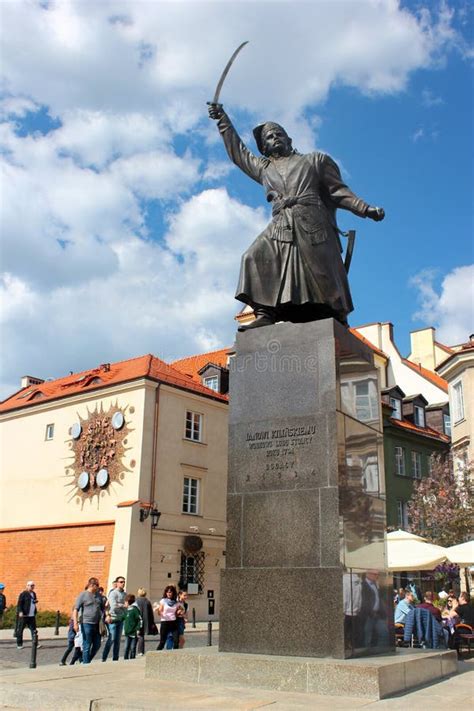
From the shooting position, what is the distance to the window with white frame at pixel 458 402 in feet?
104

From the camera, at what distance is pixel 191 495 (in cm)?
3183

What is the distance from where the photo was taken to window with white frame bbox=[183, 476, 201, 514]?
103ft

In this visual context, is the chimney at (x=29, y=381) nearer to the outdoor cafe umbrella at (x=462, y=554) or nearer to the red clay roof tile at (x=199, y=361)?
the red clay roof tile at (x=199, y=361)

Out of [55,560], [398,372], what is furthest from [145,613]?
[398,372]

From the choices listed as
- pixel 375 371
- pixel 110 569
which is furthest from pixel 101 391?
pixel 375 371

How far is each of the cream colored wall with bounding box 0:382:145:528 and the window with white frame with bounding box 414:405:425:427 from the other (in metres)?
18.2

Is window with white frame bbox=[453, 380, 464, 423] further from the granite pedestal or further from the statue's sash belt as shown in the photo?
the granite pedestal

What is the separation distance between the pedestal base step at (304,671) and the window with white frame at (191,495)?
952 inches

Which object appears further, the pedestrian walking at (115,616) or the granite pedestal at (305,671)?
the pedestrian walking at (115,616)

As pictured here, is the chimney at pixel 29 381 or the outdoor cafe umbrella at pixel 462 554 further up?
the chimney at pixel 29 381

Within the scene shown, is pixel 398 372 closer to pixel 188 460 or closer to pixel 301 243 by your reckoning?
pixel 188 460

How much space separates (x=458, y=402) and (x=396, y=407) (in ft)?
29.6

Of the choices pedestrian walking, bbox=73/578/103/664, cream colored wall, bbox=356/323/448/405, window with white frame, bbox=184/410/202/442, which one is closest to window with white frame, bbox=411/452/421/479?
cream colored wall, bbox=356/323/448/405

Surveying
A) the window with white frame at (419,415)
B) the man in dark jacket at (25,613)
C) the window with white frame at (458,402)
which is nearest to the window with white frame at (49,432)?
the man in dark jacket at (25,613)
